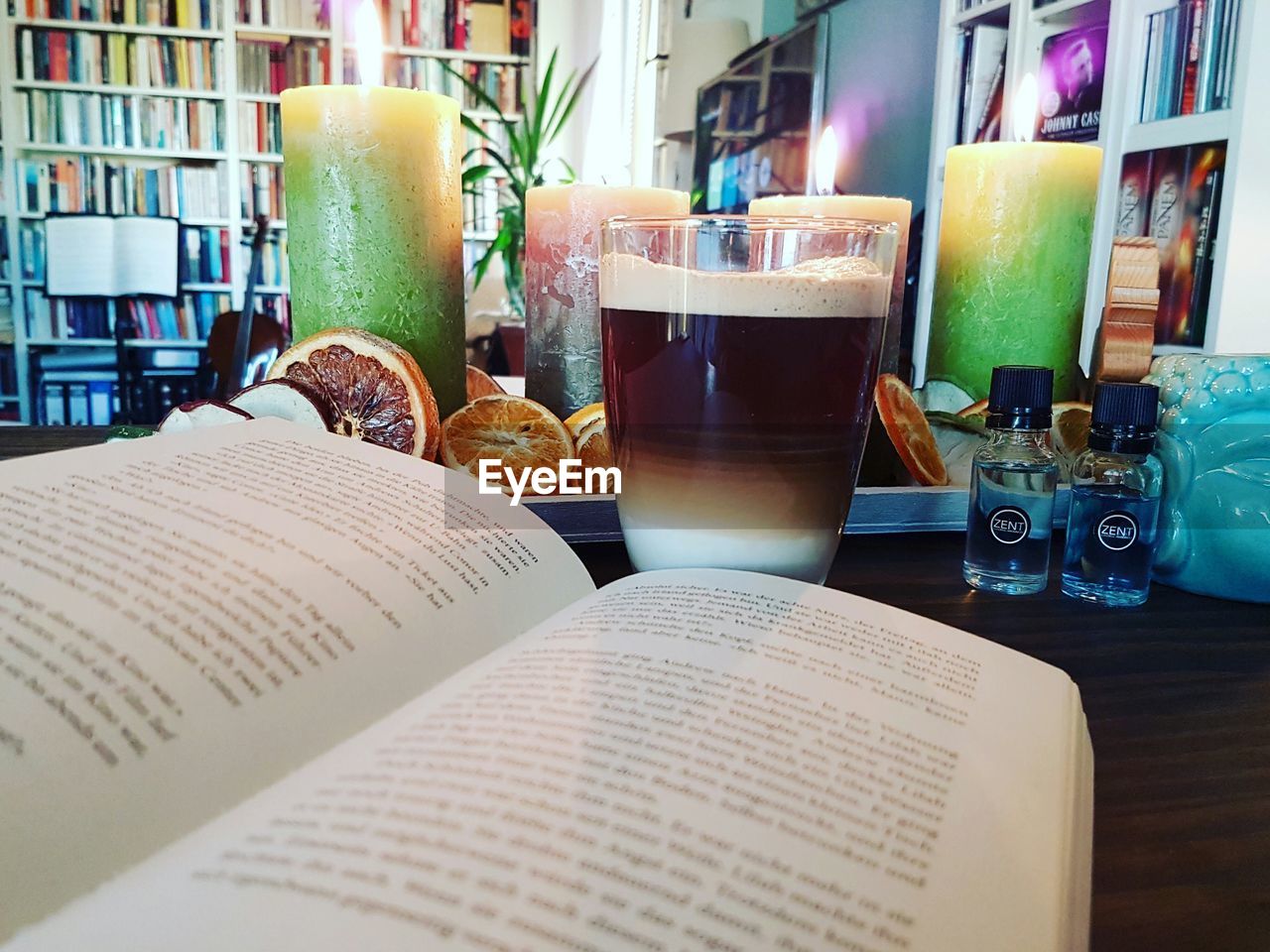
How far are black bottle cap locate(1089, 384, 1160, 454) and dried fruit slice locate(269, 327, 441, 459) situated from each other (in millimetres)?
415

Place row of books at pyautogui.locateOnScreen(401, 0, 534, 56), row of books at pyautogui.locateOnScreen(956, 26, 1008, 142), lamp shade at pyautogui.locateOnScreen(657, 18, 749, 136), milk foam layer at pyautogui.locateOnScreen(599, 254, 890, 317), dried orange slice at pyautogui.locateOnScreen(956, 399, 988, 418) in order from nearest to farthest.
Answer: milk foam layer at pyautogui.locateOnScreen(599, 254, 890, 317) < dried orange slice at pyautogui.locateOnScreen(956, 399, 988, 418) < row of books at pyautogui.locateOnScreen(956, 26, 1008, 142) < lamp shade at pyautogui.locateOnScreen(657, 18, 749, 136) < row of books at pyautogui.locateOnScreen(401, 0, 534, 56)

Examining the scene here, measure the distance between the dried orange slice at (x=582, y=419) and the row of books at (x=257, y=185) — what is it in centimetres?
341

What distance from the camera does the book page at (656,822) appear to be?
210 millimetres

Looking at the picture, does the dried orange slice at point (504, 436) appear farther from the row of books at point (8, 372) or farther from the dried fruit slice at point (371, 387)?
the row of books at point (8, 372)

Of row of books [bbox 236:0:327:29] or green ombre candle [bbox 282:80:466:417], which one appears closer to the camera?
green ombre candle [bbox 282:80:466:417]

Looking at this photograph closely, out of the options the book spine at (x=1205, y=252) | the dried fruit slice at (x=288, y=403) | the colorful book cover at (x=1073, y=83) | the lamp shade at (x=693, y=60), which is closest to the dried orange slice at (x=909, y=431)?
Answer: the dried fruit slice at (x=288, y=403)

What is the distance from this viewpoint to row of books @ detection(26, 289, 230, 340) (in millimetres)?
3596

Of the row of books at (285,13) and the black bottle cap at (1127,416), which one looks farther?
the row of books at (285,13)

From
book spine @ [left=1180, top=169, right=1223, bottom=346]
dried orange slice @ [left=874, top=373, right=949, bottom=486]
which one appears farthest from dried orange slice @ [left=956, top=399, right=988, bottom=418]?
book spine @ [left=1180, top=169, right=1223, bottom=346]

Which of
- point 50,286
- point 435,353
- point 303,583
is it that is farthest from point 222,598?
point 50,286

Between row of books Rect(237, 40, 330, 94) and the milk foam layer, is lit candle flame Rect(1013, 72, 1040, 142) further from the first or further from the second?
row of books Rect(237, 40, 330, 94)

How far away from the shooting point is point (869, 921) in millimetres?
219

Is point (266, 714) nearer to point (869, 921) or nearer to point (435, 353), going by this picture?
point (869, 921)

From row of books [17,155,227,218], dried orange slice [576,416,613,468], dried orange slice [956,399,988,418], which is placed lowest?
dried orange slice [576,416,613,468]
